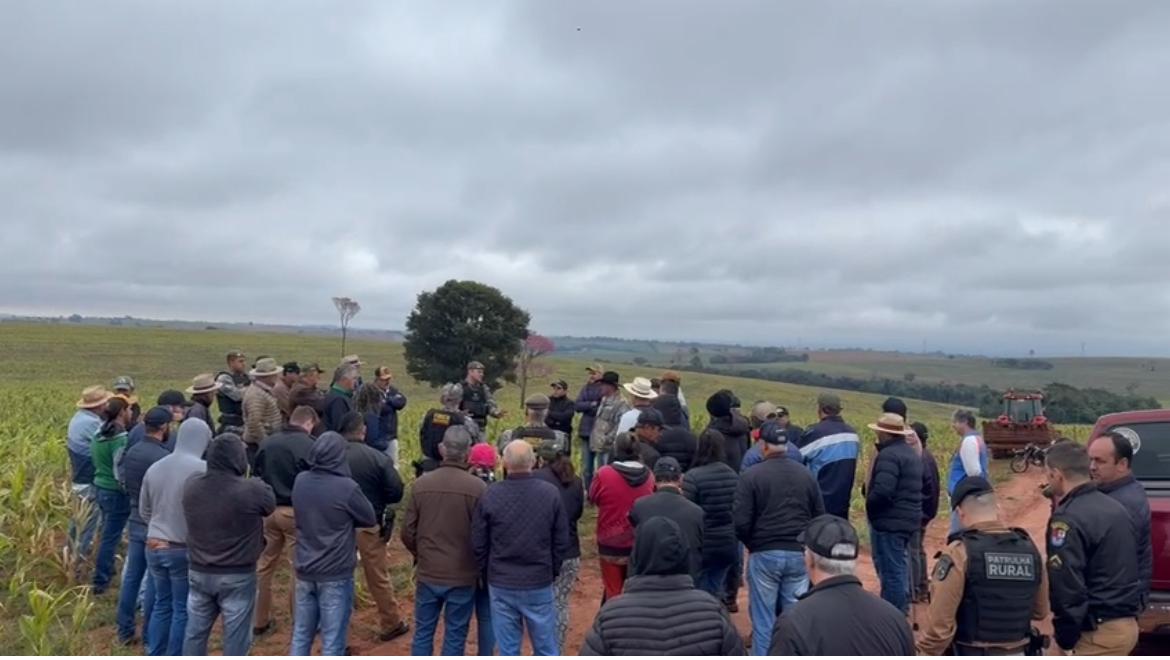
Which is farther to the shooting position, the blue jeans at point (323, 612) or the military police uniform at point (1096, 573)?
the blue jeans at point (323, 612)

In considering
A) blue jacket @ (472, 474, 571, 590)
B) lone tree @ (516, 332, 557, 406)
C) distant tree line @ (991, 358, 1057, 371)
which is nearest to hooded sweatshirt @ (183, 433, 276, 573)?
blue jacket @ (472, 474, 571, 590)

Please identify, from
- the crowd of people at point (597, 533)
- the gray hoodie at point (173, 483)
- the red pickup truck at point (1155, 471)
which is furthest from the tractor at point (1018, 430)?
the gray hoodie at point (173, 483)

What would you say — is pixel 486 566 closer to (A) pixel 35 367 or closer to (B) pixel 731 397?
(B) pixel 731 397

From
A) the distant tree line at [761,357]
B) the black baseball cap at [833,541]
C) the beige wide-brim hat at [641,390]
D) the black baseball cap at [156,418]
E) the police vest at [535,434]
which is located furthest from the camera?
the distant tree line at [761,357]

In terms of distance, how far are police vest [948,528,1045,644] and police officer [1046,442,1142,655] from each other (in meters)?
0.48

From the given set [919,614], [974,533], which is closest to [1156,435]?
[919,614]

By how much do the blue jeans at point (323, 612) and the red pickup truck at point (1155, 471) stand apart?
5.80 metres

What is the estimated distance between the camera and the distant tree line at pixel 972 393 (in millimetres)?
39719

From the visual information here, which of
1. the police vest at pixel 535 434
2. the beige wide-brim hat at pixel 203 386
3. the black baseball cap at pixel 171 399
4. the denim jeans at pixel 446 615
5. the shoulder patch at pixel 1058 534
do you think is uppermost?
the beige wide-brim hat at pixel 203 386

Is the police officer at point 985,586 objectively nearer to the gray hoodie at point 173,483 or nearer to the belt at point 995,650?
the belt at point 995,650

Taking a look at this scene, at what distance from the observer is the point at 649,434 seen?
7.02 meters

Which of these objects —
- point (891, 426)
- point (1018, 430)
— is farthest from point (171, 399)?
point (1018, 430)

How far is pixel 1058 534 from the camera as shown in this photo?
14.5 ft

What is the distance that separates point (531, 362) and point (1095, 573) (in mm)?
39033
